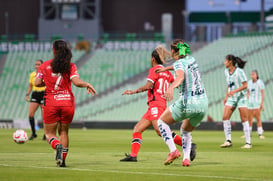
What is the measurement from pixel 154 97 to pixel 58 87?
2451 mm

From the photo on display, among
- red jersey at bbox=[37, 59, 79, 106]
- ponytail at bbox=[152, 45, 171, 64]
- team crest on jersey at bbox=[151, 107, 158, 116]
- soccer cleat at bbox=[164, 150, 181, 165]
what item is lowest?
soccer cleat at bbox=[164, 150, 181, 165]

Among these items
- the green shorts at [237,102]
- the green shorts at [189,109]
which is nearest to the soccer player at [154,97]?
the green shorts at [189,109]

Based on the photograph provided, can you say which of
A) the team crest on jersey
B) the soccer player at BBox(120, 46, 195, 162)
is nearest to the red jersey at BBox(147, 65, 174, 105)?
the soccer player at BBox(120, 46, 195, 162)

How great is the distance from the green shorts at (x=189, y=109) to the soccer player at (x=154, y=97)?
1596 mm

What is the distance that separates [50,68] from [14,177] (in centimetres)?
274

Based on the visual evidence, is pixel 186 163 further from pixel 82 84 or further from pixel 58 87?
pixel 58 87

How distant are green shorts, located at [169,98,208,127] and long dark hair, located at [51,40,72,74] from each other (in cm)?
206

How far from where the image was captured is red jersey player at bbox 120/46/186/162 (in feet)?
46.9

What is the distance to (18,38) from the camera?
175ft

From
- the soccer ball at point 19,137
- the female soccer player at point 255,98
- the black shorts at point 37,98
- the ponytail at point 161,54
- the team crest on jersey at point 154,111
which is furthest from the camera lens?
the female soccer player at point 255,98

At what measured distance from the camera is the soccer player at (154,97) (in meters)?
14.3

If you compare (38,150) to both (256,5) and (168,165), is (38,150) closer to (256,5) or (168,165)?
(168,165)

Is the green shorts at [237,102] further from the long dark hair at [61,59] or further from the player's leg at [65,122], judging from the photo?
the long dark hair at [61,59]

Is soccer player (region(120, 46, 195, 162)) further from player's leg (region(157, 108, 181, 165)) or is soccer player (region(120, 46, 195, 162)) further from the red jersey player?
player's leg (region(157, 108, 181, 165))
